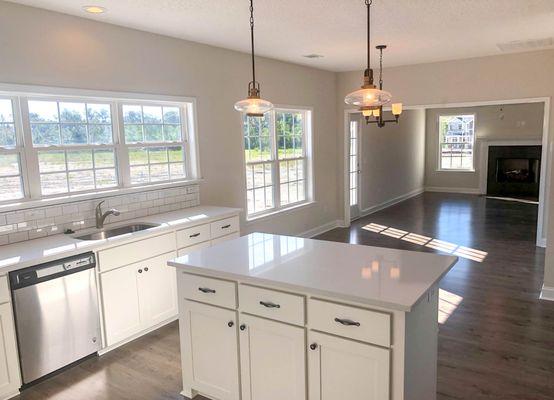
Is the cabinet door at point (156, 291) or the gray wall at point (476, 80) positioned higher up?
the gray wall at point (476, 80)

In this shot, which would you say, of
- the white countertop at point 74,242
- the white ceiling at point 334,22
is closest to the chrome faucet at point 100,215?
the white countertop at point 74,242

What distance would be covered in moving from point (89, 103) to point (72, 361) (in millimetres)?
2100

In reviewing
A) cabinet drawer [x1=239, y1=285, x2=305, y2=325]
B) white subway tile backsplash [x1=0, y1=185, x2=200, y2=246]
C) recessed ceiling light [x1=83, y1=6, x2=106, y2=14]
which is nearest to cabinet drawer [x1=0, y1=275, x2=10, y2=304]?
white subway tile backsplash [x1=0, y1=185, x2=200, y2=246]

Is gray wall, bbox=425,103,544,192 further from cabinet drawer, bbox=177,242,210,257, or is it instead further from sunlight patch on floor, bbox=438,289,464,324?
cabinet drawer, bbox=177,242,210,257

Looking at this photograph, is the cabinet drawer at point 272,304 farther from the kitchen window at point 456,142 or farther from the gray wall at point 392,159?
the kitchen window at point 456,142

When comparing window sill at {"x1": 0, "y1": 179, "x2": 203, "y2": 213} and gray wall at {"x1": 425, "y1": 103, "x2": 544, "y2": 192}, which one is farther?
gray wall at {"x1": 425, "y1": 103, "x2": 544, "y2": 192}

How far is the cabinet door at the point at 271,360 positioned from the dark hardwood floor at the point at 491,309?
1.06 m

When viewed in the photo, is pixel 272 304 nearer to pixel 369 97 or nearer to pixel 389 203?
pixel 369 97

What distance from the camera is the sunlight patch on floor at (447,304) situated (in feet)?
12.8

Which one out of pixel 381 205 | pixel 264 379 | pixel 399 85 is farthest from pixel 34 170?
pixel 381 205

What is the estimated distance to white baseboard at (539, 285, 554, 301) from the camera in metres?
4.18

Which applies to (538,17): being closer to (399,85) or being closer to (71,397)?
(399,85)

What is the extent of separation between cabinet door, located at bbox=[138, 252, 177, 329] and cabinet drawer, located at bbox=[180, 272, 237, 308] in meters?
1.12

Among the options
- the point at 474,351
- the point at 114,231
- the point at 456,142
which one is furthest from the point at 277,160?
the point at 456,142
